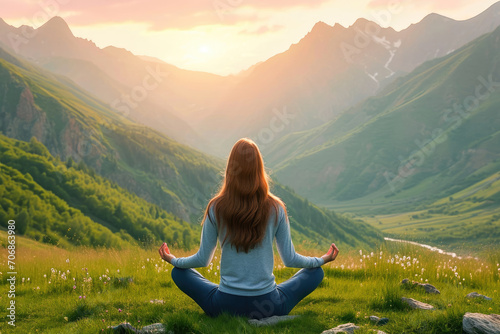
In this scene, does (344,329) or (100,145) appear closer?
(344,329)

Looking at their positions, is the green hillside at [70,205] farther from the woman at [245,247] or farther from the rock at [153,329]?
the woman at [245,247]

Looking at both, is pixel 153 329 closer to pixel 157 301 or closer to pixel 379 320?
pixel 157 301

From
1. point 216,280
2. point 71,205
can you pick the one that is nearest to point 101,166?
point 71,205

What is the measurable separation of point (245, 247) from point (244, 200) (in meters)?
0.70

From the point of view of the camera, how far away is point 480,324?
220 inches

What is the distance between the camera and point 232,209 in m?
5.77

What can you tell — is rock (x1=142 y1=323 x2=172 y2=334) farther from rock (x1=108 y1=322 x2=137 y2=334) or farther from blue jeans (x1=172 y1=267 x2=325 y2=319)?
blue jeans (x1=172 y1=267 x2=325 y2=319)

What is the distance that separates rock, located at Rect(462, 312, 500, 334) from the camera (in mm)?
5516

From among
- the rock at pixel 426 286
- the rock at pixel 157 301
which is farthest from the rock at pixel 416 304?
the rock at pixel 157 301

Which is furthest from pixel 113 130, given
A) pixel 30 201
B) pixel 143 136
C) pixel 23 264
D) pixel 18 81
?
pixel 23 264

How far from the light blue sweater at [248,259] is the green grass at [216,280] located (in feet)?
1.74

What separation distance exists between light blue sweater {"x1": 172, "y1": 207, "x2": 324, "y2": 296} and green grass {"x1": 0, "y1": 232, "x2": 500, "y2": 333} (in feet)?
1.74

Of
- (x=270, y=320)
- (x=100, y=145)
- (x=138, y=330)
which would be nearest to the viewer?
(x=138, y=330)

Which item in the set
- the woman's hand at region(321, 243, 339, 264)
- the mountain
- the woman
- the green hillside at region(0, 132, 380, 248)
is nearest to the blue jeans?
the woman
